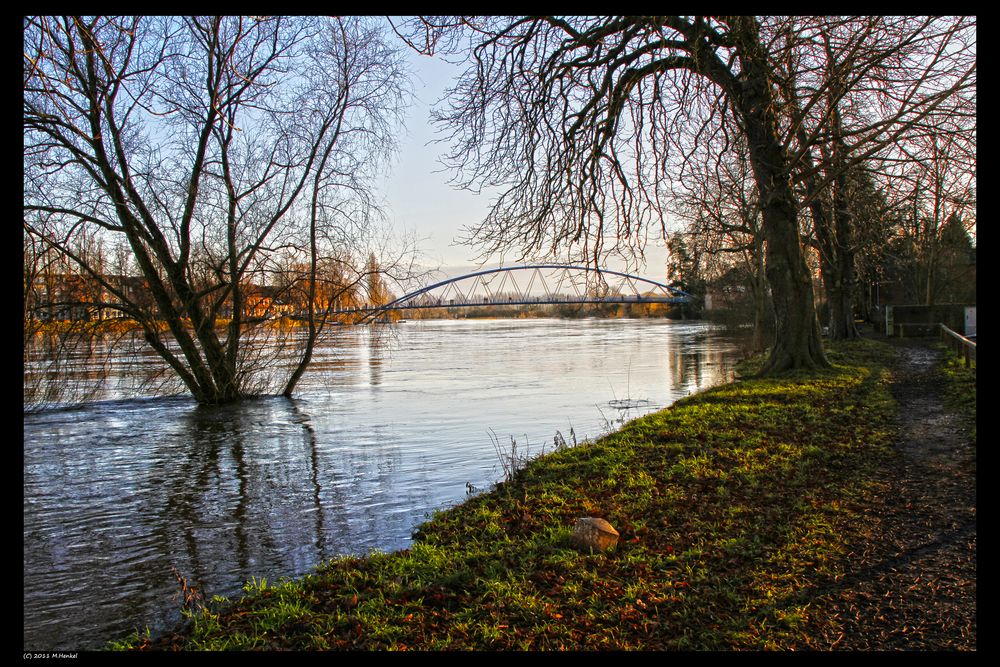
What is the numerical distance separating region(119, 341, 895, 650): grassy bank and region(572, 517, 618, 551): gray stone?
0.30 ft

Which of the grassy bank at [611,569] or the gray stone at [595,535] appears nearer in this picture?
the grassy bank at [611,569]

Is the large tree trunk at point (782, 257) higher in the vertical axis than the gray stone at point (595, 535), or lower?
higher

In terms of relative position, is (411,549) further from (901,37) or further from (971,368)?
(971,368)

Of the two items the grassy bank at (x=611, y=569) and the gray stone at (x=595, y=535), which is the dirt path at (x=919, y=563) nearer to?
the grassy bank at (x=611, y=569)

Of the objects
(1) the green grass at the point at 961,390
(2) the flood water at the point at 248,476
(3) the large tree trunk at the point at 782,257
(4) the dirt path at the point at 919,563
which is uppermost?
(3) the large tree trunk at the point at 782,257

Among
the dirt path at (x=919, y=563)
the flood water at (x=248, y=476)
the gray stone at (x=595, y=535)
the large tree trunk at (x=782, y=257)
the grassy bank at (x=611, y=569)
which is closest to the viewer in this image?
the dirt path at (x=919, y=563)

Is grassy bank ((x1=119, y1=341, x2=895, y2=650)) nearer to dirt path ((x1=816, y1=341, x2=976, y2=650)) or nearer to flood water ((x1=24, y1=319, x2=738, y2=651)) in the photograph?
dirt path ((x1=816, y1=341, x2=976, y2=650))

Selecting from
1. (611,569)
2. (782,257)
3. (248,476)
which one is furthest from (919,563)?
(782,257)

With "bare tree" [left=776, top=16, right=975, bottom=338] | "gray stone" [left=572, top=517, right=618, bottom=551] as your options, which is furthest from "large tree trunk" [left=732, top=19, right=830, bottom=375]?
"gray stone" [left=572, top=517, right=618, bottom=551]

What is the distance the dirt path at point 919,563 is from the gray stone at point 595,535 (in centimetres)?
152

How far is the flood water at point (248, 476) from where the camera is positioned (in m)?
5.30

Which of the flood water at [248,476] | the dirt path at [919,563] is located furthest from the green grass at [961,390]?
the flood water at [248,476]
